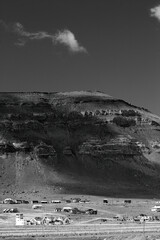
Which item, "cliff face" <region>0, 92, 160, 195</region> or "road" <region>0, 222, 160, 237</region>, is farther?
"cliff face" <region>0, 92, 160, 195</region>

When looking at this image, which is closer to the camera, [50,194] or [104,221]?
[104,221]

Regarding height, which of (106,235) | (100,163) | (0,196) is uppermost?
(100,163)

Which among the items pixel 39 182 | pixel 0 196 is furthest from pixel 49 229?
pixel 39 182

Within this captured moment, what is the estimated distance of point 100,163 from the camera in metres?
188

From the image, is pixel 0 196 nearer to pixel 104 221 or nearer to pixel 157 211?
pixel 157 211

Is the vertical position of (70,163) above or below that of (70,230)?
above

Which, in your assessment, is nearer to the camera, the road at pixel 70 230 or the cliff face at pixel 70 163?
the road at pixel 70 230

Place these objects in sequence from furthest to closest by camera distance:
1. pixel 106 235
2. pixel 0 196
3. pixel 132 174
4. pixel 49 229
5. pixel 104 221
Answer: pixel 132 174, pixel 0 196, pixel 104 221, pixel 49 229, pixel 106 235

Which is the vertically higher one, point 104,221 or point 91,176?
point 91,176

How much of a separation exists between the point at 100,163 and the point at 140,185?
731 inches

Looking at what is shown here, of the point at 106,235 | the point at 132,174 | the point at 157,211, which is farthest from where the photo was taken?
the point at 132,174

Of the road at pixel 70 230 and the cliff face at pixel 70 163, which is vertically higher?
the cliff face at pixel 70 163

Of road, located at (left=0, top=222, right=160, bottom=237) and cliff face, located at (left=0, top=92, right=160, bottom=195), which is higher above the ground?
cliff face, located at (left=0, top=92, right=160, bottom=195)

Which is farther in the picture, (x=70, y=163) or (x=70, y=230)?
(x=70, y=163)
